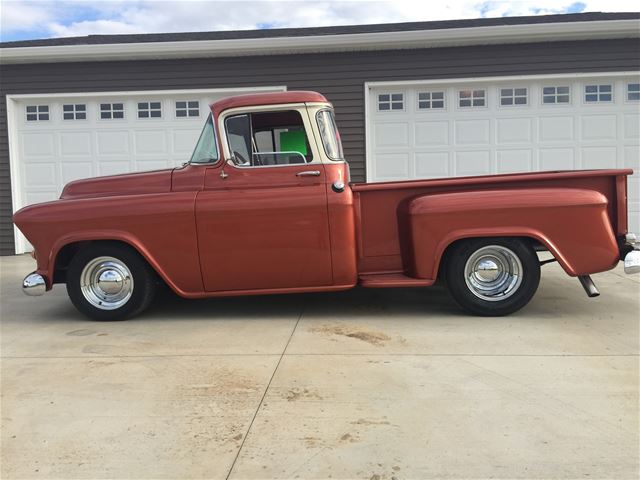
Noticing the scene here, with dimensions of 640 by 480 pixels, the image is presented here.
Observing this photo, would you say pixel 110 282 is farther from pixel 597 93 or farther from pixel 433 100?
pixel 597 93

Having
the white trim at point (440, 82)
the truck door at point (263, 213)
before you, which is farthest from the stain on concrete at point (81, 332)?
the white trim at point (440, 82)

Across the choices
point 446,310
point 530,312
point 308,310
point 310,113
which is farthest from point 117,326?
point 530,312

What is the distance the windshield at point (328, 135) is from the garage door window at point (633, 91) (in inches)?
261

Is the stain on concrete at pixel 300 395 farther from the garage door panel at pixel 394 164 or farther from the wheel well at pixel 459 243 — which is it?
the garage door panel at pixel 394 164

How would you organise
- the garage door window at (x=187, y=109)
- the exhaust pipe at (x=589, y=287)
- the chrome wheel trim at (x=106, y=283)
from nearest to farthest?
1. the exhaust pipe at (x=589, y=287)
2. the chrome wheel trim at (x=106, y=283)
3. the garage door window at (x=187, y=109)

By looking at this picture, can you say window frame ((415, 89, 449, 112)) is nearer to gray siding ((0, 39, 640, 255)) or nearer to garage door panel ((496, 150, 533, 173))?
gray siding ((0, 39, 640, 255))

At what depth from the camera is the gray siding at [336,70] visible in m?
9.05

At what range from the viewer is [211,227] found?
16.0 ft

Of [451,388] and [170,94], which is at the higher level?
[170,94]

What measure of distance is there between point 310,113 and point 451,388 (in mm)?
2808

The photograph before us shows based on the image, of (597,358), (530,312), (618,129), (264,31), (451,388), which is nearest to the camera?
(451,388)

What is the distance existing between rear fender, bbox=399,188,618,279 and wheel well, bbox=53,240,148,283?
281cm

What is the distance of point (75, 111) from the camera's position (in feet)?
32.1

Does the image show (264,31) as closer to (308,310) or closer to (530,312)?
(308,310)
